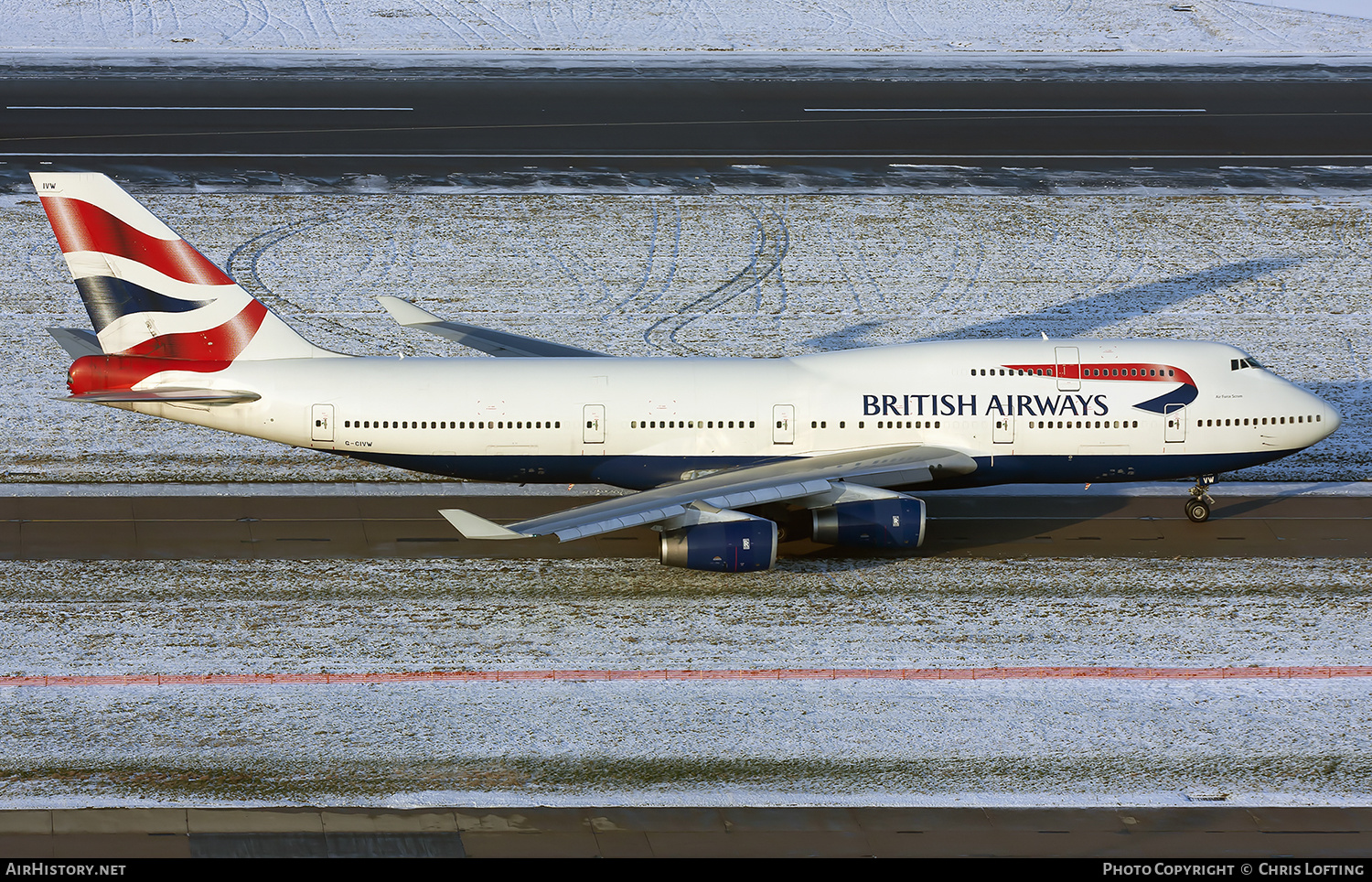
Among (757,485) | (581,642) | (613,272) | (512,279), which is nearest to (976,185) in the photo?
(613,272)

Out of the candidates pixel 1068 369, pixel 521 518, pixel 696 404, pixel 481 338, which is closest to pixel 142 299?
pixel 481 338

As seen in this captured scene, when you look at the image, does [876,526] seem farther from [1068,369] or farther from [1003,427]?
[1068,369]

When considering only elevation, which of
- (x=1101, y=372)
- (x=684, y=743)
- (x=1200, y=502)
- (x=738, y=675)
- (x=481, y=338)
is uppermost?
(x=481, y=338)

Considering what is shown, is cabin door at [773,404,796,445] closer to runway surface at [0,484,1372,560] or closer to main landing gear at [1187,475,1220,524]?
runway surface at [0,484,1372,560]

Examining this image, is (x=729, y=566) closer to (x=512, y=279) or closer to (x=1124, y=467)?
(x=1124, y=467)

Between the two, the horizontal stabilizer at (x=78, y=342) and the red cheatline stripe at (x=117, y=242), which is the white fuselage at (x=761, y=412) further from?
the red cheatline stripe at (x=117, y=242)

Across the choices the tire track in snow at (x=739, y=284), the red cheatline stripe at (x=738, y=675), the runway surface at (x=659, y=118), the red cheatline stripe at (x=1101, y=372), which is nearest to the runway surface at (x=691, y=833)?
the red cheatline stripe at (x=738, y=675)

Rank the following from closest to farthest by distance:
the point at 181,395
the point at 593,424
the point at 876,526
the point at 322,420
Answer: the point at 876,526 → the point at 181,395 → the point at 322,420 → the point at 593,424
